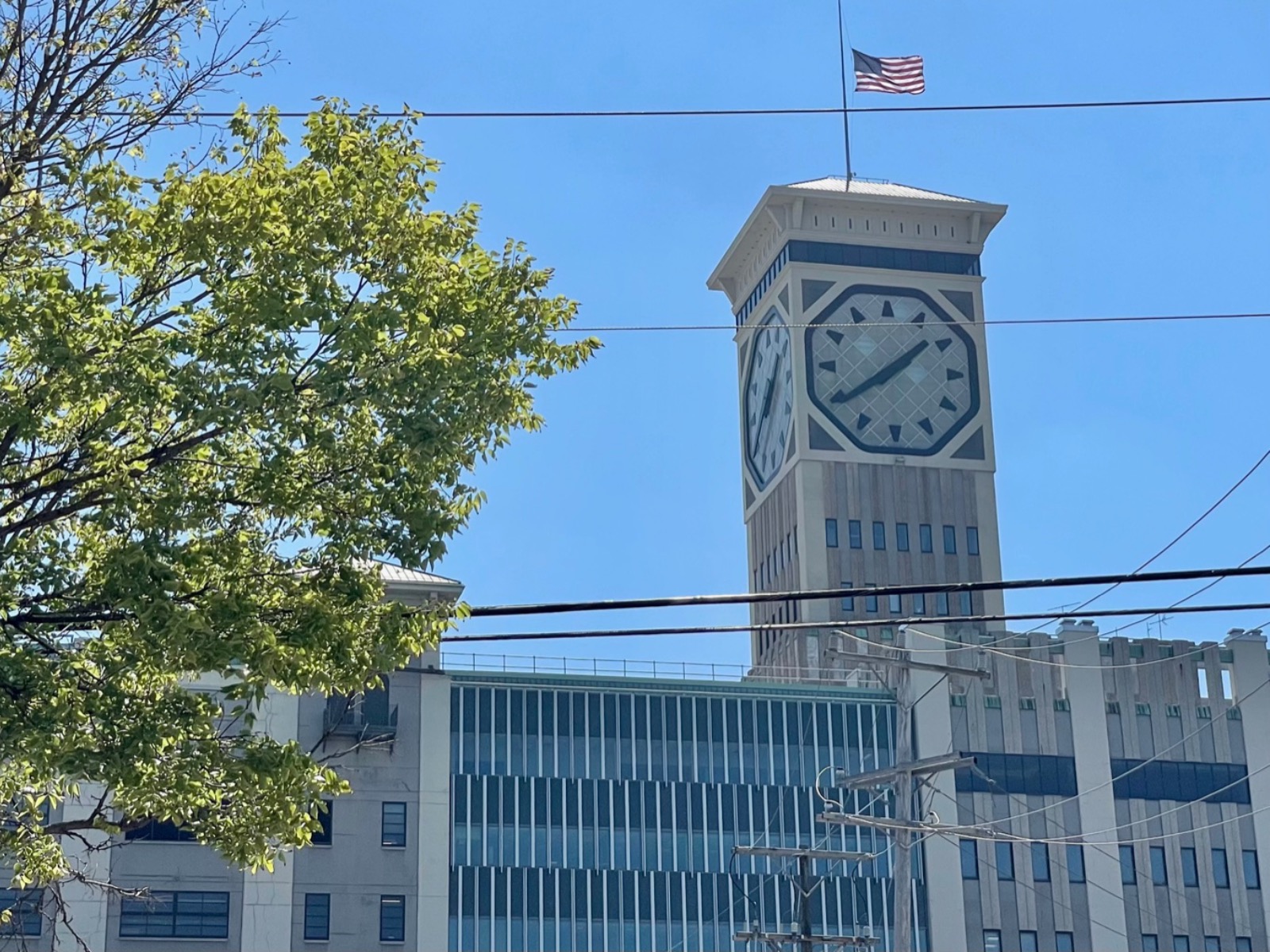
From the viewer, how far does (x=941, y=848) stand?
63.1 meters

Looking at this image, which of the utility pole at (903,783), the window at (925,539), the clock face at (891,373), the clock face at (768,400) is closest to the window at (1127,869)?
the utility pole at (903,783)

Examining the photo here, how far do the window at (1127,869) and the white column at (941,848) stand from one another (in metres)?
5.58

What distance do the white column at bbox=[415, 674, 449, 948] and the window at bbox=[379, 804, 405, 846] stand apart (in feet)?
1.88

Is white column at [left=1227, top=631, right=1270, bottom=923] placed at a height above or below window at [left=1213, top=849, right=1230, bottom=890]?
above

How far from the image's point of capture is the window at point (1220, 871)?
65.2m

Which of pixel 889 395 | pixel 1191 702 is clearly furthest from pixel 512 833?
pixel 889 395

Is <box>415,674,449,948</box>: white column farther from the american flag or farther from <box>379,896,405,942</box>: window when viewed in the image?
the american flag

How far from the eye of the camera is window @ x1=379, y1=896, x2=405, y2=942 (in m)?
56.5

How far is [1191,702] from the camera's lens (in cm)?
6694

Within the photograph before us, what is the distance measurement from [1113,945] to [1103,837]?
11.3ft

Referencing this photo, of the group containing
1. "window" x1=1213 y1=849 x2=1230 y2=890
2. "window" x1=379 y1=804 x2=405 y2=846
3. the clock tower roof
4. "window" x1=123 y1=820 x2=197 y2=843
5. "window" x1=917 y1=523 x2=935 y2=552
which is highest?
the clock tower roof

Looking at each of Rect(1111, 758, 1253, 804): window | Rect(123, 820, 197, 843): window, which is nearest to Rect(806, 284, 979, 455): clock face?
Rect(1111, 758, 1253, 804): window

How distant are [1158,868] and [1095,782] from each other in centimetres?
338

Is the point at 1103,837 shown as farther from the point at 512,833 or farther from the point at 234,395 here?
the point at 234,395
